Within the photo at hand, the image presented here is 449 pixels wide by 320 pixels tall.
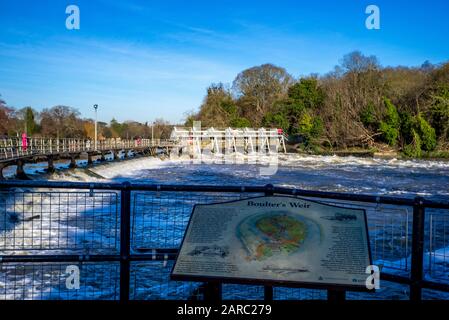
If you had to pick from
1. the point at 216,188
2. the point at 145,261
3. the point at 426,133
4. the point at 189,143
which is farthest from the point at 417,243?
the point at 189,143

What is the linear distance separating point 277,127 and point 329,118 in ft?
31.2

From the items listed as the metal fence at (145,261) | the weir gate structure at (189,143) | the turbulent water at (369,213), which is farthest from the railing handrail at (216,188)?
the weir gate structure at (189,143)

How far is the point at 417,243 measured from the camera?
4.78 m

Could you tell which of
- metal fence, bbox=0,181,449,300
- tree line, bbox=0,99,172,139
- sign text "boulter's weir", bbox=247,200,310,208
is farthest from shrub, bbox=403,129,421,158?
sign text "boulter's weir", bbox=247,200,310,208

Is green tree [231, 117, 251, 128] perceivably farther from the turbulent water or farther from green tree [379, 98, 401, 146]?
the turbulent water

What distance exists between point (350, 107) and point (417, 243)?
66456 millimetres

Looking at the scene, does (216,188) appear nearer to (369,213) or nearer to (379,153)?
(369,213)

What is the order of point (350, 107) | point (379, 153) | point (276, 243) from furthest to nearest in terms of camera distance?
point (350, 107)
point (379, 153)
point (276, 243)

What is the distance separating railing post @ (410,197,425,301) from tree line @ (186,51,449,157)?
58.4m

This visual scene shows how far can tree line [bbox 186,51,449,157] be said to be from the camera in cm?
6006

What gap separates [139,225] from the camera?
12.1 metres

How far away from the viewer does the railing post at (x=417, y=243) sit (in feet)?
15.5

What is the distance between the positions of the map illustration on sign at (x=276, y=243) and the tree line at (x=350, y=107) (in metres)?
59.0

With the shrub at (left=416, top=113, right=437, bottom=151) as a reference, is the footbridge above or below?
below
